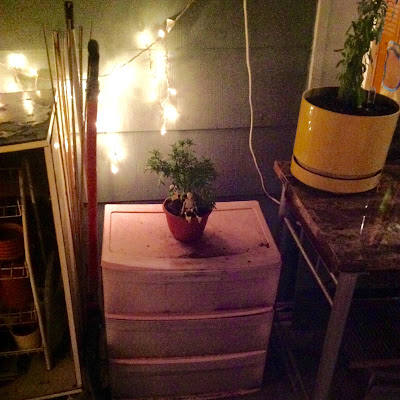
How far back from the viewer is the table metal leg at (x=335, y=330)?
44.0 inches

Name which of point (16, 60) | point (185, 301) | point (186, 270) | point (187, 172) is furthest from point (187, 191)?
point (16, 60)

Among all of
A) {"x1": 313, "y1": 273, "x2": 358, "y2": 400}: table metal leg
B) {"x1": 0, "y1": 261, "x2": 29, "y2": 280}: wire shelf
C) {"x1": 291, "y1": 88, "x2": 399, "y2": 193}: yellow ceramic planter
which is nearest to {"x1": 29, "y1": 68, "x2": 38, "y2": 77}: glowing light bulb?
{"x1": 0, "y1": 261, "x2": 29, "y2": 280}: wire shelf

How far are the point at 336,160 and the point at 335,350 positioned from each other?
1.78 ft

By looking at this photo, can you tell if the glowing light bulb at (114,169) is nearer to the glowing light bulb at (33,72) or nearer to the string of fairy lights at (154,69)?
the string of fairy lights at (154,69)

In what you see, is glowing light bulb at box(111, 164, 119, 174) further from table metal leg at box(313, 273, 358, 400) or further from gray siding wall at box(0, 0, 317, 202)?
table metal leg at box(313, 273, 358, 400)

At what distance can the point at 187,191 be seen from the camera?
4.80 ft

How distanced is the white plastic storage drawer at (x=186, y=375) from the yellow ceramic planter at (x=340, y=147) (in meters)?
0.70

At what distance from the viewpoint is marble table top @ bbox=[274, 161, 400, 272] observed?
1.10 m

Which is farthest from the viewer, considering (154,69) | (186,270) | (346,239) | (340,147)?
(154,69)

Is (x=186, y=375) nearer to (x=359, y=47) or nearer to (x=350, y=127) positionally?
(x=350, y=127)

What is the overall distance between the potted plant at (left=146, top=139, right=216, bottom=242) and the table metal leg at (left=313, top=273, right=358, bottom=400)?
510mm

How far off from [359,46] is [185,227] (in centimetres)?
75

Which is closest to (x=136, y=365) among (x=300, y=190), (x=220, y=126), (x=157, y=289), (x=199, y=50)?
(x=157, y=289)

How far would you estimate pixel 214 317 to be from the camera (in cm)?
149
